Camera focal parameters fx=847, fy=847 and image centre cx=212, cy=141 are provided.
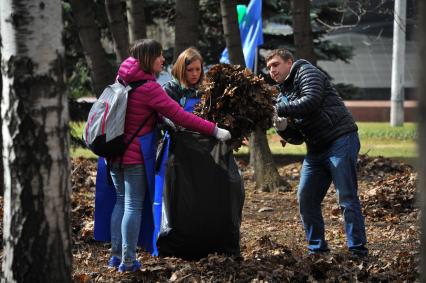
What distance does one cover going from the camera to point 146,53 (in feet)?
19.0

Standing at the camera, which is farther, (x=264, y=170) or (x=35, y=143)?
(x=264, y=170)

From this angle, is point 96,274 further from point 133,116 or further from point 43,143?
point 43,143

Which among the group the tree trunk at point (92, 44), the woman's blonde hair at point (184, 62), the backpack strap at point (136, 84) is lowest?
the backpack strap at point (136, 84)

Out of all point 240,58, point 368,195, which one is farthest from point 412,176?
point 240,58

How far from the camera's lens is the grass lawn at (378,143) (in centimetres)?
1883

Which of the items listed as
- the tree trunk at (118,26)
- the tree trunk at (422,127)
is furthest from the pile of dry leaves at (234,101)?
the tree trunk at (118,26)

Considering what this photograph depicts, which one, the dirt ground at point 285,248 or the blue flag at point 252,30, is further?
the blue flag at point 252,30

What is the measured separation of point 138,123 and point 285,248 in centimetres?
178

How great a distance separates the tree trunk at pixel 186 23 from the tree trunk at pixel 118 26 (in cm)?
82

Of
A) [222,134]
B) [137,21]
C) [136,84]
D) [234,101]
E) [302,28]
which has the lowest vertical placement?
[222,134]

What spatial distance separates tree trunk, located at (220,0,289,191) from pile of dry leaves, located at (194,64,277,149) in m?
4.93

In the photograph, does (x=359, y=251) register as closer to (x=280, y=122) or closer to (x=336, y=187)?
(x=336, y=187)

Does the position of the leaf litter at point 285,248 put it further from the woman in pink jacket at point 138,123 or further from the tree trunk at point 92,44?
the tree trunk at point 92,44

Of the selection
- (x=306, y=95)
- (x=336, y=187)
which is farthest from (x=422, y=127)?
(x=336, y=187)
